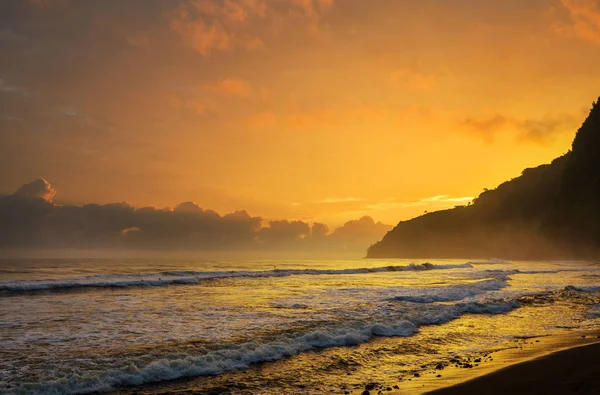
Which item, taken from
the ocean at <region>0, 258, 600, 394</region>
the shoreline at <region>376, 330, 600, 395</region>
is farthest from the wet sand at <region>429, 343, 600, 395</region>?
the ocean at <region>0, 258, 600, 394</region>

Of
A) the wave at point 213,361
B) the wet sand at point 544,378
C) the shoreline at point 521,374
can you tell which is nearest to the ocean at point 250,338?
the wave at point 213,361

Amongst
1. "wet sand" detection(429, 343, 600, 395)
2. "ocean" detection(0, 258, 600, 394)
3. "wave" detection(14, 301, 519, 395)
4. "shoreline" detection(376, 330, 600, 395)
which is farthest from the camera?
"ocean" detection(0, 258, 600, 394)

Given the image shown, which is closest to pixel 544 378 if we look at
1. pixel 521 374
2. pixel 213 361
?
pixel 521 374

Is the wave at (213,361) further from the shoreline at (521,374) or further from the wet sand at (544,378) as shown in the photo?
the wet sand at (544,378)

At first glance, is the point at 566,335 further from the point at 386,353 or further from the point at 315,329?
the point at 315,329

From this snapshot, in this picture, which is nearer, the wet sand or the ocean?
the wet sand

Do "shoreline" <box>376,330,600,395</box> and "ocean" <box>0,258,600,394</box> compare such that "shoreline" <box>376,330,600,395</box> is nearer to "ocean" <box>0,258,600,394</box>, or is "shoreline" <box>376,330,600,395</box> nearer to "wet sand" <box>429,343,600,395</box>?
"wet sand" <box>429,343,600,395</box>

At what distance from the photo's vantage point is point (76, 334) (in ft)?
51.2

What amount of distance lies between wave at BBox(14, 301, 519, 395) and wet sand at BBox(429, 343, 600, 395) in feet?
18.4

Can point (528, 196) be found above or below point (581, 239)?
above

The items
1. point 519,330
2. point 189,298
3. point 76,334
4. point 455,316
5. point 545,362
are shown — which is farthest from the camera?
point 189,298

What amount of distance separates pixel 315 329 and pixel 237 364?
5238 millimetres

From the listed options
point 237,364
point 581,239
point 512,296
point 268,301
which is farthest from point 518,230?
point 237,364

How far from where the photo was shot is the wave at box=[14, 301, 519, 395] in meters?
9.86
